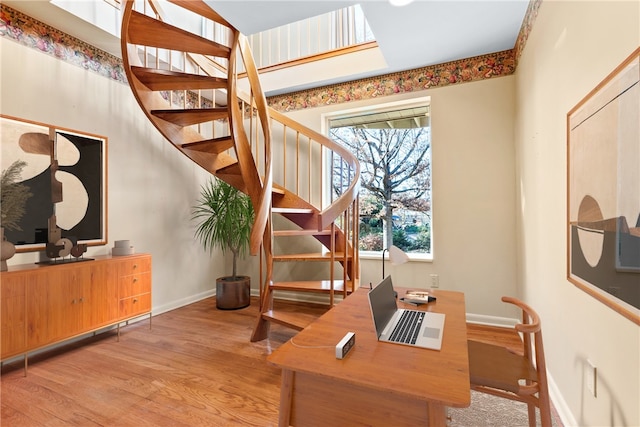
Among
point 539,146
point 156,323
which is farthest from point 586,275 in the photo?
point 156,323

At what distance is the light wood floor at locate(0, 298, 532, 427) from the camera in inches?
66.1

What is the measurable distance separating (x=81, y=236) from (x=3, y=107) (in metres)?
1.15

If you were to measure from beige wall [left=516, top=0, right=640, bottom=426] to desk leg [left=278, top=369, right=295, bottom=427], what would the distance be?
3.89ft

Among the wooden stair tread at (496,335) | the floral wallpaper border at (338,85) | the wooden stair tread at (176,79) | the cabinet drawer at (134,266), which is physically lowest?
the wooden stair tread at (496,335)

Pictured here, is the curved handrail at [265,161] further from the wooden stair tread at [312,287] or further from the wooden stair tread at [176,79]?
the wooden stair tread at [312,287]

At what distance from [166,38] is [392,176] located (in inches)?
103

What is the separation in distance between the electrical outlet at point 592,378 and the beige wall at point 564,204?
0.03 meters

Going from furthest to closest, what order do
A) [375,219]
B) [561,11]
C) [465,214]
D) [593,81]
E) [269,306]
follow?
[375,219]
[465,214]
[269,306]
[561,11]
[593,81]

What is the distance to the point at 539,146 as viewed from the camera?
2.10 m

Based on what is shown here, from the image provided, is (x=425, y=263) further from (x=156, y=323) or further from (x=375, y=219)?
(x=156, y=323)

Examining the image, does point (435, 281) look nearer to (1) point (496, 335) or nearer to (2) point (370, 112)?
(1) point (496, 335)

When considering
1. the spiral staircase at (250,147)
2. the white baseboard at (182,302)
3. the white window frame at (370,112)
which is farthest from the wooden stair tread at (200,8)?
the white baseboard at (182,302)

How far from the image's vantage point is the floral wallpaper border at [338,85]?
2.34 meters

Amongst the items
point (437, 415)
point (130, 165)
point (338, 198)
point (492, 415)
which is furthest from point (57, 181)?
point (492, 415)
